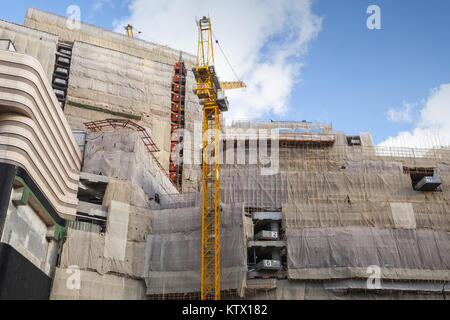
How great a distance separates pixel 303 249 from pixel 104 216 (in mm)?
24615

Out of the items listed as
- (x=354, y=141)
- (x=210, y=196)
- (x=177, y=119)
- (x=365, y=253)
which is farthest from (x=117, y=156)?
(x=354, y=141)

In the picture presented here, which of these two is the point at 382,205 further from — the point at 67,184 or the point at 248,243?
the point at 67,184

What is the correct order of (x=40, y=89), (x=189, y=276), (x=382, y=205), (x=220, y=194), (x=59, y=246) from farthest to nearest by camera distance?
1. (x=220, y=194)
2. (x=382, y=205)
3. (x=189, y=276)
4. (x=59, y=246)
5. (x=40, y=89)

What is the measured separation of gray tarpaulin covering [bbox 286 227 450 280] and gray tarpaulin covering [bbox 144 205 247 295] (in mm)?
6429

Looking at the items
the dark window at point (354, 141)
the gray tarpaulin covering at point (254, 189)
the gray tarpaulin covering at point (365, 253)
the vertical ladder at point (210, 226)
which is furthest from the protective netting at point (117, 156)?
the dark window at point (354, 141)

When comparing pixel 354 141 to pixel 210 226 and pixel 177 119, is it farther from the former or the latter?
pixel 210 226

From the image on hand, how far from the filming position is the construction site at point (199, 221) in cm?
4434

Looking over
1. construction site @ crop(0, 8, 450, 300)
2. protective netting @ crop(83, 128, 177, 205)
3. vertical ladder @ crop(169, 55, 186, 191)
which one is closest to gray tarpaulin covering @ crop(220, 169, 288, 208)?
construction site @ crop(0, 8, 450, 300)

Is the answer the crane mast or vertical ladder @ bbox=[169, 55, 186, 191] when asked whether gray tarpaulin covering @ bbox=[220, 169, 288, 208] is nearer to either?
the crane mast

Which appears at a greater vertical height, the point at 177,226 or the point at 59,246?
the point at 177,226

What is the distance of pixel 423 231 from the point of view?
190ft

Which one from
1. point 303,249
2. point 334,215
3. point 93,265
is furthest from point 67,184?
point 334,215

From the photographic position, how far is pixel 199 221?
60.2m

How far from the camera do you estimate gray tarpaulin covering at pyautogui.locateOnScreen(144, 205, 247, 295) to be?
5538cm
